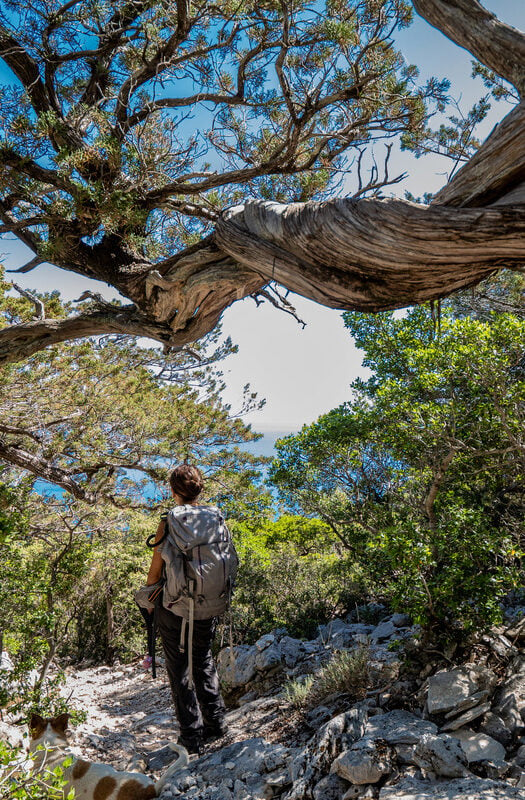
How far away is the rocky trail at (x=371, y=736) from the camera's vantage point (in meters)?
2.30

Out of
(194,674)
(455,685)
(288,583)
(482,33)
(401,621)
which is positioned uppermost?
(482,33)

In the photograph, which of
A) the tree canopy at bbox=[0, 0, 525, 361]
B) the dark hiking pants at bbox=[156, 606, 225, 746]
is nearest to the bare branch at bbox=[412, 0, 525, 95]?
the tree canopy at bbox=[0, 0, 525, 361]

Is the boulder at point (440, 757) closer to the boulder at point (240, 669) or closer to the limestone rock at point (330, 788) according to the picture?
the limestone rock at point (330, 788)

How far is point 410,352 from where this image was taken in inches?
156

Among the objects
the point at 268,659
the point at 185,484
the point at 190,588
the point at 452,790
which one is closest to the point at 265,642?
the point at 268,659

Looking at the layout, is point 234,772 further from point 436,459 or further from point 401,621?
point 401,621

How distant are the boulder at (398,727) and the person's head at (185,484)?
1.64 metres

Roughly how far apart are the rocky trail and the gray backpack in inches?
13.0

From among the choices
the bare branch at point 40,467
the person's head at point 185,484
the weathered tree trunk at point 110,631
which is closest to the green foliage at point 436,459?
the person's head at point 185,484

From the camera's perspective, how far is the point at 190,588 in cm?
260

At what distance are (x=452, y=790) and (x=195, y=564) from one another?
1497 mm

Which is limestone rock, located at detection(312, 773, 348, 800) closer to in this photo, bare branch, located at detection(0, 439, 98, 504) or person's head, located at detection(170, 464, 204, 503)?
person's head, located at detection(170, 464, 204, 503)

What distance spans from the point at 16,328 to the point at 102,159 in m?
1.09

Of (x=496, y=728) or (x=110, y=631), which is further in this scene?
(x=110, y=631)
